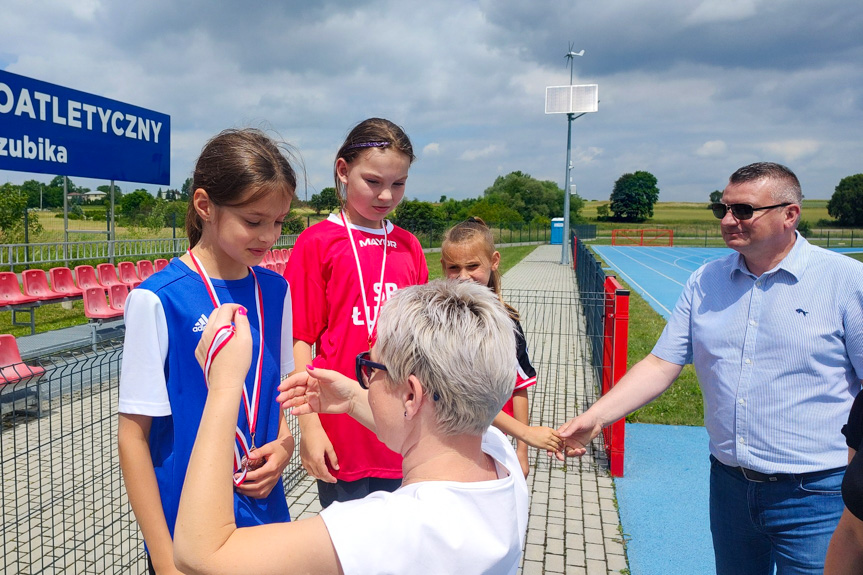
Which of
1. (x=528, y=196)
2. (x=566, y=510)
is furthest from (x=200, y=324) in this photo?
(x=528, y=196)

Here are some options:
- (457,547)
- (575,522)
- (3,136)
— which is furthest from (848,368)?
(3,136)

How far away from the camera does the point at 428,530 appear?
123 cm

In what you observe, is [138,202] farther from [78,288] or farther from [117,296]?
[117,296]

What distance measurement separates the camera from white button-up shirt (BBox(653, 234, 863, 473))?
93.9 inches

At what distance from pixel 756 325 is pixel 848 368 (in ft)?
1.21

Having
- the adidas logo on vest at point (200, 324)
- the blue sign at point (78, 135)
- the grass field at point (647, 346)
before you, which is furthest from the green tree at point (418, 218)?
the adidas logo on vest at point (200, 324)

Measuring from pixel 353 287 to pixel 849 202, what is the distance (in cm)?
10179

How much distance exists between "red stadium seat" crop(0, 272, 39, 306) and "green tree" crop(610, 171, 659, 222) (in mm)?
104139

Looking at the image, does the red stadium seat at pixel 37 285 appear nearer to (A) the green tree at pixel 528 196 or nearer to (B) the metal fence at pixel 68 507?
(B) the metal fence at pixel 68 507

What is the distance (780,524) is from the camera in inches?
95.9

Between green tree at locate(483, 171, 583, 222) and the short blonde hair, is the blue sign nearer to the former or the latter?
the short blonde hair

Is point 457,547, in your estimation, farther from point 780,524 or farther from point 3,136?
point 3,136

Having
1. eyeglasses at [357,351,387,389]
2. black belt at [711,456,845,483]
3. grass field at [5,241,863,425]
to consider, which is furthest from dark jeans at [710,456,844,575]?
grass field at [5,241,863,425]

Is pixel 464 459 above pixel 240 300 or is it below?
below
